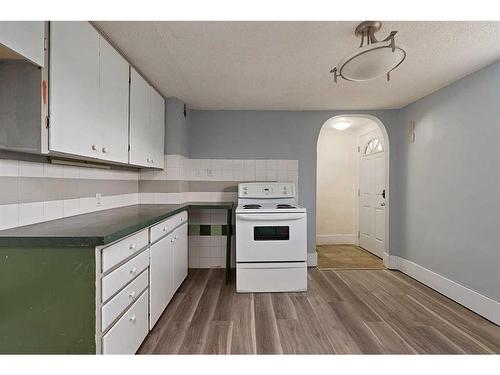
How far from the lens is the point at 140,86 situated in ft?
7.65

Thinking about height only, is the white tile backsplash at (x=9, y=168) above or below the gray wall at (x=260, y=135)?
below

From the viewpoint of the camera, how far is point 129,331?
1.49 metres

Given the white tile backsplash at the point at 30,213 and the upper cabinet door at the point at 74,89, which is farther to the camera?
the white tile backsplash at the point at 30,213

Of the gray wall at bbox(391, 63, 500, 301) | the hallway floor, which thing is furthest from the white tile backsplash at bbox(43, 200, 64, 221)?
the gray wall at bbox(391, 63, 500, 301)

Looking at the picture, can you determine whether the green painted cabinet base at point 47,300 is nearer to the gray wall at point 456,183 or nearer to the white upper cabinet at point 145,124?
the white upper cabinet at point 145,124

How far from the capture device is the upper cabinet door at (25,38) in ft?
3.40

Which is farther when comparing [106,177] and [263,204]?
[263,204]

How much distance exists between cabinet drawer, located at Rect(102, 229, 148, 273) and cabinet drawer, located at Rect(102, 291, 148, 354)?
12.5 inches

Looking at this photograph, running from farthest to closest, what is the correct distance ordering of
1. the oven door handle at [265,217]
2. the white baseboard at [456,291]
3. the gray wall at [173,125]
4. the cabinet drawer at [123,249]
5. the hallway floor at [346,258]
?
the hallway floor at [346,258], the gray wall at [173,125], the oven door handle at [265,217], the white baseboard at [456,291], the cabinet drawer at [123,249]

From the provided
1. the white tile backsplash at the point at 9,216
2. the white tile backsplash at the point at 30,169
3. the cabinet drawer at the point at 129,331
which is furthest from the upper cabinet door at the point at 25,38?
the cabinet drawer at the point at 129,331

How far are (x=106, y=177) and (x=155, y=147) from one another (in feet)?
1.96

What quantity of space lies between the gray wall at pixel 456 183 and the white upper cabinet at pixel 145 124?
9.44ft

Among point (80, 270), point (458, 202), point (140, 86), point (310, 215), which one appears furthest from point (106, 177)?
point (458, 202)

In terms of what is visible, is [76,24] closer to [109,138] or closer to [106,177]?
[109,138]
